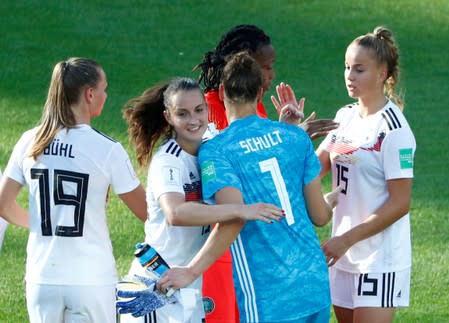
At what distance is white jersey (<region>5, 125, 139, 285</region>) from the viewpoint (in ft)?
17.1

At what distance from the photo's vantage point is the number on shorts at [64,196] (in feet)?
17.1

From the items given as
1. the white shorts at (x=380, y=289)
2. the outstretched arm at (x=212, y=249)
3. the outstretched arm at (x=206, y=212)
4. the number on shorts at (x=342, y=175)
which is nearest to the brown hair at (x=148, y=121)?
the outstretched arm at (x=206, y=212)

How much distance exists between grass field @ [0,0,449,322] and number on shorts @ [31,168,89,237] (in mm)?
5107

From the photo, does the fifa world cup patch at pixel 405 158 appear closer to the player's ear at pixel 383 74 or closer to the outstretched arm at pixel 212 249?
the player's ear at pixel 383 74

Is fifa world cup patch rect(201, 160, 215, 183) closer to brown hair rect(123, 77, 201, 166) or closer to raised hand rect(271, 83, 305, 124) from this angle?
brown hair rect(123, 77, 201, 166)

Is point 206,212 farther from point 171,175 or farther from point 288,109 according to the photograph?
point 288,109

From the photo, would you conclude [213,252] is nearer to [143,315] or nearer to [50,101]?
[143,315]

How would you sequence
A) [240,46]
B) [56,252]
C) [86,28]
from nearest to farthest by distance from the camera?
[56,252], [240,46], [86,28]

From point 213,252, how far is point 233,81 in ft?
2.42

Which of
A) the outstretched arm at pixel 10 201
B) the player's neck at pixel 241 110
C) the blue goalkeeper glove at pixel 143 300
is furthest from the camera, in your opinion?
the outstretched arm at pixel 10 201

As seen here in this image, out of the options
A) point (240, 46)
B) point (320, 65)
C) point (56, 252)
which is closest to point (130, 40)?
point (320, 65)

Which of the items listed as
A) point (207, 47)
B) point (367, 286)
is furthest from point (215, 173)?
point (207, 47)

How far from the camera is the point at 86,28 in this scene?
17.0m

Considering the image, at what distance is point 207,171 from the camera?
4.89 meters
